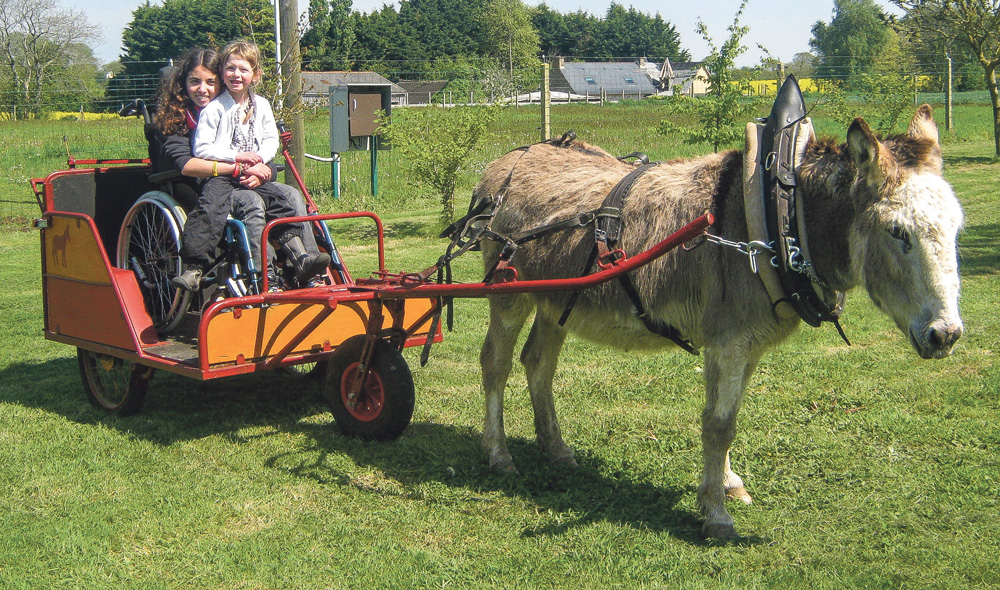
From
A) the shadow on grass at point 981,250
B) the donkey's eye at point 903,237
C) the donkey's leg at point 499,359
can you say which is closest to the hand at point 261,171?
the donkey's leg at point 499,359

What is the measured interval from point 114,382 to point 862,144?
5131 mm

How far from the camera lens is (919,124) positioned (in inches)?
147

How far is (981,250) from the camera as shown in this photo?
34.1ft

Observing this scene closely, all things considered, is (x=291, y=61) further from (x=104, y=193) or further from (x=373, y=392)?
(x=373, y=392)

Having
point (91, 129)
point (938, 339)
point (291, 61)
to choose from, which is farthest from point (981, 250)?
point (91, 129)

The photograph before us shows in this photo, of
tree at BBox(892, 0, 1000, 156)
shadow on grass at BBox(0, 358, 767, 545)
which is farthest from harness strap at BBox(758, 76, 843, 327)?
tree at BBox(892, 0, 1000, 156)

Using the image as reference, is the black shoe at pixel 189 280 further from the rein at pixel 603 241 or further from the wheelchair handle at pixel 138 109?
the rein at pixel 603 241

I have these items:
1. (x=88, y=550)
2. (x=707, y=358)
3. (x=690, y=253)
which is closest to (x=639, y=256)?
(x=690, y=253)

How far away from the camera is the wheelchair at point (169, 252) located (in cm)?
558

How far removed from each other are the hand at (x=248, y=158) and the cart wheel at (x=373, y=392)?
55.5 inches

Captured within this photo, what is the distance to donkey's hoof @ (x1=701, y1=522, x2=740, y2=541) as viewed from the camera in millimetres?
4098

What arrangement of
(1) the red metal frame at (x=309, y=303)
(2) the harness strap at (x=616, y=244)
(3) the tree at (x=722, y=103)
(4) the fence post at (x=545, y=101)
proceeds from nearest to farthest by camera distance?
(2) the harness strap at (x=616, y=244) → (1) the red metal frame at (x=309, y=303) → (3) the tree at (x=722, y=103) → (4) the fence post at (x=545, y=101)

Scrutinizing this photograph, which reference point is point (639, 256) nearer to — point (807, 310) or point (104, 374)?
point (807, 310)

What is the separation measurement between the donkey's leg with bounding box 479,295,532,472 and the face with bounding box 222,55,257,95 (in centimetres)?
228
